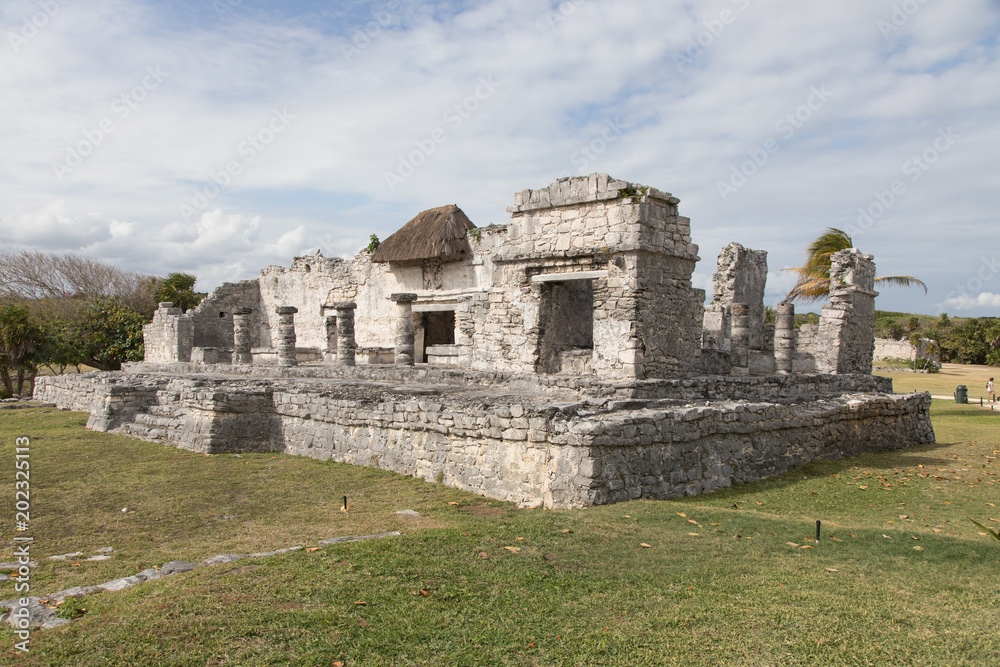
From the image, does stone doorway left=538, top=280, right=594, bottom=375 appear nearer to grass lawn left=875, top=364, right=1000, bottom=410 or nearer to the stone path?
the stone path

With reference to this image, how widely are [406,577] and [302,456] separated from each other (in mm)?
5068

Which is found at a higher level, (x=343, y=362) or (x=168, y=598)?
(x=343, y=362)

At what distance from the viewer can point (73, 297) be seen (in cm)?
2773

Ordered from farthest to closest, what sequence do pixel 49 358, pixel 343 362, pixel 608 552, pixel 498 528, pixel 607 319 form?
pixel 49 358 < pixel 343 362 < pixel 607 319 < pixel 498 528 < pixel 608 552

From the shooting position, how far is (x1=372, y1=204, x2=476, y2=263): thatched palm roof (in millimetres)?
18984

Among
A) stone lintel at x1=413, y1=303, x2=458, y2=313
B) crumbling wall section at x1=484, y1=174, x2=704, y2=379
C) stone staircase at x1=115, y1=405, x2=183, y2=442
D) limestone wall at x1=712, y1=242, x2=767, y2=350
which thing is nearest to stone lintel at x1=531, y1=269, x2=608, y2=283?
crumbling wall section at x1=484, y1=174, x2=704, y2=379

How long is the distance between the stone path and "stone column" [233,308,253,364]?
12900 millimetres

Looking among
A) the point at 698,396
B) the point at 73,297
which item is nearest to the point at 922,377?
the point at 698,396

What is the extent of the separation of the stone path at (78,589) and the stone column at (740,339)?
925 cm

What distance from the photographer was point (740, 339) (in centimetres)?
1271

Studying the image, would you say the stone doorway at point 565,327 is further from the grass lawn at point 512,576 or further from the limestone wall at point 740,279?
the limestone wall at point 740,279

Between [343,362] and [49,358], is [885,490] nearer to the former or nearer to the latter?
[343,362]

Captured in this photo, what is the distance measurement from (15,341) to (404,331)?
1318 centimetres

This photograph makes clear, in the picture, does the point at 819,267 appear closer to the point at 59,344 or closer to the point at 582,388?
the point at 582,388
